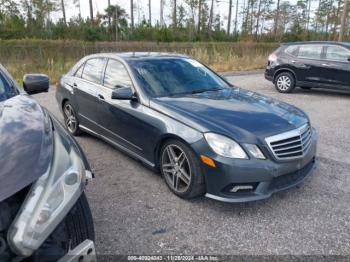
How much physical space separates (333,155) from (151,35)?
3655 centimetres

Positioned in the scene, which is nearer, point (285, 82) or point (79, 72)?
point (79, 72)

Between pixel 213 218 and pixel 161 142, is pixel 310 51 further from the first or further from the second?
pixel 213 218

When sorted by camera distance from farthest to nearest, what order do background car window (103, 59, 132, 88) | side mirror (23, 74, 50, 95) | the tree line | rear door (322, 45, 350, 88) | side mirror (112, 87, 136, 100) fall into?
the tree line
rear door (322, 45, 350, 88)
background car window (103, 59, 132, 88)
side mirror (112, 87, 136, 100)
side mirror (23, 74, 50, 95)

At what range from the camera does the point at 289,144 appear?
3100 mm

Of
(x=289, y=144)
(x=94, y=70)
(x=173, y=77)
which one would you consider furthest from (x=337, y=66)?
(x=94, y=70)

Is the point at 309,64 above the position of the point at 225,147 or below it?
above

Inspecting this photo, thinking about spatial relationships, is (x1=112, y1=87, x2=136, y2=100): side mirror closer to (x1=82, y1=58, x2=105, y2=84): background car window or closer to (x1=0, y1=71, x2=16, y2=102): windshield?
(x1=82, y1=58, x2=105, y2=84): background car window

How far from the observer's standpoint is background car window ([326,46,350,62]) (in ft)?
28.8

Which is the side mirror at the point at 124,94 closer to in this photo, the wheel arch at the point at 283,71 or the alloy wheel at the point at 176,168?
the alloy wheel at the point at 176,168

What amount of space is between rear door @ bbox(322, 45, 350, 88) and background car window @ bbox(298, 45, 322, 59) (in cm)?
22

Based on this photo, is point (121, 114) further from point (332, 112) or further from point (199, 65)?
point (332, 112)

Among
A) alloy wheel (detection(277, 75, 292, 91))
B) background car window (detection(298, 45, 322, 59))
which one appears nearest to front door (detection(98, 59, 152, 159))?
alloy wheel (detection(277, 75, 292, 91))

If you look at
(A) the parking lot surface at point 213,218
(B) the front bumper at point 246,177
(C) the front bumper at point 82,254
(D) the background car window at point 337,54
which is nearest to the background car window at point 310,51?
(D) the background car window at point 337,54

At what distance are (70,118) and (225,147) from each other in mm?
3435
